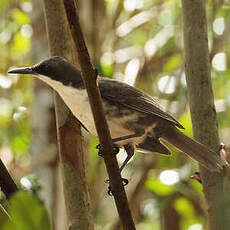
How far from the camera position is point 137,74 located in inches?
193

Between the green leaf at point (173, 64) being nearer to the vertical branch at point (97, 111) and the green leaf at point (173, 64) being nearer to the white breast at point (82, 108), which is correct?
the white breast at point (82, 108)

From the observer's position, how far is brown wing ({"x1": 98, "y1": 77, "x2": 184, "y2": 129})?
10.1ft

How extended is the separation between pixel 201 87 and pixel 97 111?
0.61 m

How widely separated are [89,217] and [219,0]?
2.65 m

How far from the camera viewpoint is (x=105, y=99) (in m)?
3.08

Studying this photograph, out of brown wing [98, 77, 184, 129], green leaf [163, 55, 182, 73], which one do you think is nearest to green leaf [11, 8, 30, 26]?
green leaf [163, 55, 182, 73]

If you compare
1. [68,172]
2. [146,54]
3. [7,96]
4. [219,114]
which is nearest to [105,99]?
[68,172]

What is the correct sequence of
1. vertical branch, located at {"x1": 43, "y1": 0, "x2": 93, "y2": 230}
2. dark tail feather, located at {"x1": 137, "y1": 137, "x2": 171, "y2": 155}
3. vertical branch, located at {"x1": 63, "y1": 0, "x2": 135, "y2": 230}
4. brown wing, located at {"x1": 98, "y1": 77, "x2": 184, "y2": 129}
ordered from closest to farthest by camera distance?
vertical branch, located at {"x1": 63, "y1": 0, "x2": 135, "y2": 230} → vertical branch, located at {"x1": 43, "y1": 0, "x2": 93, "y2": 230} → brown wing, located at {"x1": 98, "y1": 77, "x2": 184, "y2": 129} → dark tail feather, located at {"x1": 137, "y1": 137, "x2": 171, "y2": 155}

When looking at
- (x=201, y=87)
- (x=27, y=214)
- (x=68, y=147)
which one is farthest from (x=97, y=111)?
(x=27, y=214)

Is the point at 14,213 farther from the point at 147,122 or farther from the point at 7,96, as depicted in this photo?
the point at 7,96

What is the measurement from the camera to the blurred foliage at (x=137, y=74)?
165 inches

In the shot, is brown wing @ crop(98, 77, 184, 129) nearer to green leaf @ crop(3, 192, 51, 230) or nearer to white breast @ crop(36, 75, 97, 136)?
white breast @ crop(36, 75, 97, 136)

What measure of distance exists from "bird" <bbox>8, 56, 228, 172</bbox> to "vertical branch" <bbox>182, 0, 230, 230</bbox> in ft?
2.34

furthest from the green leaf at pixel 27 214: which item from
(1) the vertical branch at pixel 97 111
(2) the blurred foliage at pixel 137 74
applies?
(2) the blurred foliage at pixel 137 74
